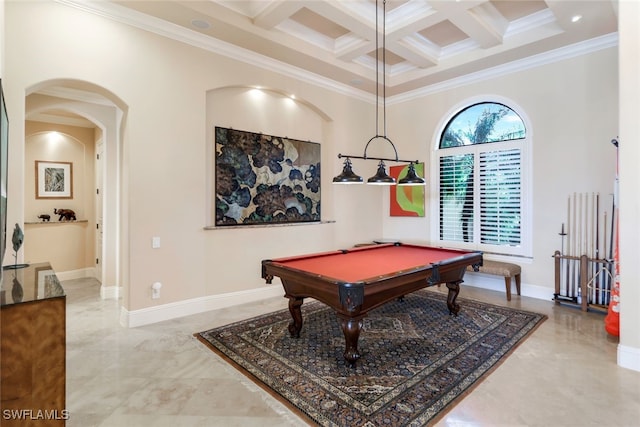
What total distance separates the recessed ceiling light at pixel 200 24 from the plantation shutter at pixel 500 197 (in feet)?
15.0

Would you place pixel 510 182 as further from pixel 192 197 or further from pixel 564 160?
pixel 192 197

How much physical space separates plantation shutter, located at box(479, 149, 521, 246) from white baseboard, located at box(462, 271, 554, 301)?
60 cm

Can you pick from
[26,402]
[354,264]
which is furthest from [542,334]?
[26,402]

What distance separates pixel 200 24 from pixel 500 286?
5738mm

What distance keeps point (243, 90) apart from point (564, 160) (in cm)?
476

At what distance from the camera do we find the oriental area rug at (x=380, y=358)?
2.26 meters

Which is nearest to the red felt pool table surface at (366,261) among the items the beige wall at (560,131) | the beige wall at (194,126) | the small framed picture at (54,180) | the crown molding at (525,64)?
the beige wall at (194,126)

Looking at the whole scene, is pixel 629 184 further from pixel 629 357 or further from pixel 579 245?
pixel 579 245

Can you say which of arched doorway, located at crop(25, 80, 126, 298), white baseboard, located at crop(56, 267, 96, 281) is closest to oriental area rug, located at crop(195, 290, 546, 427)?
arched doorway, located at crop(25, 80, 126, 298)

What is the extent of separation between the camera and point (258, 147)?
4.98 metres

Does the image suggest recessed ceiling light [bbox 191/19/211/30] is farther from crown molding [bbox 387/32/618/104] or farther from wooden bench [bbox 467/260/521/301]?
wooden bench [bbox 467/260/521/301]

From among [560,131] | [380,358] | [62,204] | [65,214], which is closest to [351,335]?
[380,358]

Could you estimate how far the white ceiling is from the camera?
3.73 meters

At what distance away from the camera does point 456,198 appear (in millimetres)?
5828
